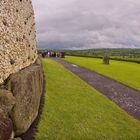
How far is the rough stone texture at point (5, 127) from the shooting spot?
8.90 meters

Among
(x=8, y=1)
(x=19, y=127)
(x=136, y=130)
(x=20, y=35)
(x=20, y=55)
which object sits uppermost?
(x=8, y=1)

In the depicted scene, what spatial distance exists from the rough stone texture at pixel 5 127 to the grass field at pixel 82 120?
218 cm

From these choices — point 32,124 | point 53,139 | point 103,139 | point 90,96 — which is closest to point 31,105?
point 32,124

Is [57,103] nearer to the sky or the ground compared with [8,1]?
nearer to the ground

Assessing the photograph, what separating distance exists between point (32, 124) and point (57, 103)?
4.52 m

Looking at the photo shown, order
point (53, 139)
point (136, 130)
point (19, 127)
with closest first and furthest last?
1. point (19, 127)
2. point (53, 139)
3. point (136, 130)

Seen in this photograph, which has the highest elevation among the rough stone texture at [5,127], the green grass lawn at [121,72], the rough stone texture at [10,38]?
the rough stone texture at [10,38]

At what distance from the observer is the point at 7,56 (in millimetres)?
12164

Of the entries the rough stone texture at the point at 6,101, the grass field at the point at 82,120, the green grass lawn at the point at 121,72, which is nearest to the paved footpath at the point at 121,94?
the grass field at the point at 82,120

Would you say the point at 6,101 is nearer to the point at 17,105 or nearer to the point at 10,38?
the point at 17,105

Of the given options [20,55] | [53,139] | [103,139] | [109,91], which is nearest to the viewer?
[53,139]

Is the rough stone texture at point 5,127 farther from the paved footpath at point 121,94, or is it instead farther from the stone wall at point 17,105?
the paved footpath at point 121,94

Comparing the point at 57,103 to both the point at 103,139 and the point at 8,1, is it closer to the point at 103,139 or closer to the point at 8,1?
the point at 103,139

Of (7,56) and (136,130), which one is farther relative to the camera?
(136,130)
